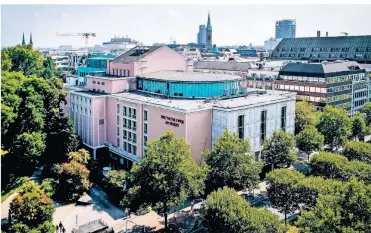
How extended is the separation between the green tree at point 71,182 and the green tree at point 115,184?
9.59ft

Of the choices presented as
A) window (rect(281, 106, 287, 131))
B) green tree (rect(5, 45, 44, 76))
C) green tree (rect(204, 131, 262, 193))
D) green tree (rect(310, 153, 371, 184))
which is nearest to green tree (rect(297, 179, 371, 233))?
green tree (rect(310, 153, 371, 184))

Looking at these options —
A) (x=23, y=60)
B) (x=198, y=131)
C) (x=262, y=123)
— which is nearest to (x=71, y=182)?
(x=198, y=131)

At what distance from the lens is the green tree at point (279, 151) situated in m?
53.2

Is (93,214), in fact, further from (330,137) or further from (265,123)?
(330,137)

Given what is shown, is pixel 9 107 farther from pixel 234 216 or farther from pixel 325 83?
pixel 325 83

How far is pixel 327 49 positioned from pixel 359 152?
293ft

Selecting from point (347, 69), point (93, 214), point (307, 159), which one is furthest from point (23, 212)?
point (347, 69)

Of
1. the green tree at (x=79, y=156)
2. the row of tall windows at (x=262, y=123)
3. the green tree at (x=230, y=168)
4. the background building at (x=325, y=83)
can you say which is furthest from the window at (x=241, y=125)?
the background building at (x=325, y=83)

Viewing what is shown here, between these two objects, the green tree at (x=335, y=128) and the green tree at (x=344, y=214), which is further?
the green tree at (x=335, y=128)

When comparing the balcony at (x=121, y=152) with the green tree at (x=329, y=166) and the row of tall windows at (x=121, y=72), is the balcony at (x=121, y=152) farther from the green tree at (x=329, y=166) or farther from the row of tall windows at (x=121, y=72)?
the green tree at (x=329, y=166)

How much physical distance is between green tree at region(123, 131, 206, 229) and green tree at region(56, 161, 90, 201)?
39.4 feet

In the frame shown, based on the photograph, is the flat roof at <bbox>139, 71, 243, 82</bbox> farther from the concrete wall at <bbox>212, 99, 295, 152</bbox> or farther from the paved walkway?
the paved walkway

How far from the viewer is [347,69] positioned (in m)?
95.1

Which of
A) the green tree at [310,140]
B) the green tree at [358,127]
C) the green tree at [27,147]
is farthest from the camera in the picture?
the green tree at [358,127]
